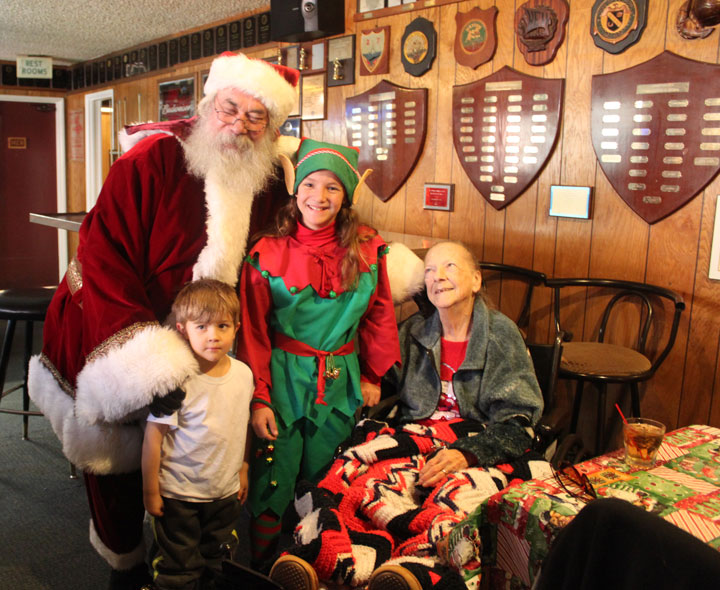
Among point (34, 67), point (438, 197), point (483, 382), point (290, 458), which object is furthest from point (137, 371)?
point (34, 67)

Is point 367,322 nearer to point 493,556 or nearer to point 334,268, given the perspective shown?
point 334,268

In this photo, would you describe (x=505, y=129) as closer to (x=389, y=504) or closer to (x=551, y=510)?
(x=389, y=504)

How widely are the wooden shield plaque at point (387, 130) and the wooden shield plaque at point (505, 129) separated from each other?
256 mm

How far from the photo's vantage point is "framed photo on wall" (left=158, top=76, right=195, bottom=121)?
5.19 meters

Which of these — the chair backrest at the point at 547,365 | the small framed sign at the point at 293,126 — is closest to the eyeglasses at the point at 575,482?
the chair backrest at the point at 547,365

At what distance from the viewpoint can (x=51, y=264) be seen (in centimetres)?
738

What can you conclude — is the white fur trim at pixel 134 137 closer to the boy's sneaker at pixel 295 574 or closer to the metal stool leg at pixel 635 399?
the boy's sneaker at pixel 295 574

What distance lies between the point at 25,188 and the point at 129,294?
6350 mm

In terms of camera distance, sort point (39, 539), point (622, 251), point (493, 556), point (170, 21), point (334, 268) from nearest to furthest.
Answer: point (493, 556), point (334, 268), point (39, 539), point (622, 251), point (170, 21)

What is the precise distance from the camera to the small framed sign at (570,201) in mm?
2795

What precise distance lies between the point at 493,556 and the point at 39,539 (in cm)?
193

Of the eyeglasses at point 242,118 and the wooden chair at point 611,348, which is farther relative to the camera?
the wooden chair at point 611,348

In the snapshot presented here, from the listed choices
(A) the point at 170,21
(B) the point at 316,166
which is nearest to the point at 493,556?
(B) the point at 316,166

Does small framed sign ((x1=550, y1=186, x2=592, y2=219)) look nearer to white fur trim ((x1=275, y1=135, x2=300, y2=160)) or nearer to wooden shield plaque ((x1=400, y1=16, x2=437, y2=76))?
wooden shield plaque ((x1=400, y1=16, x2=437, y2=76))
